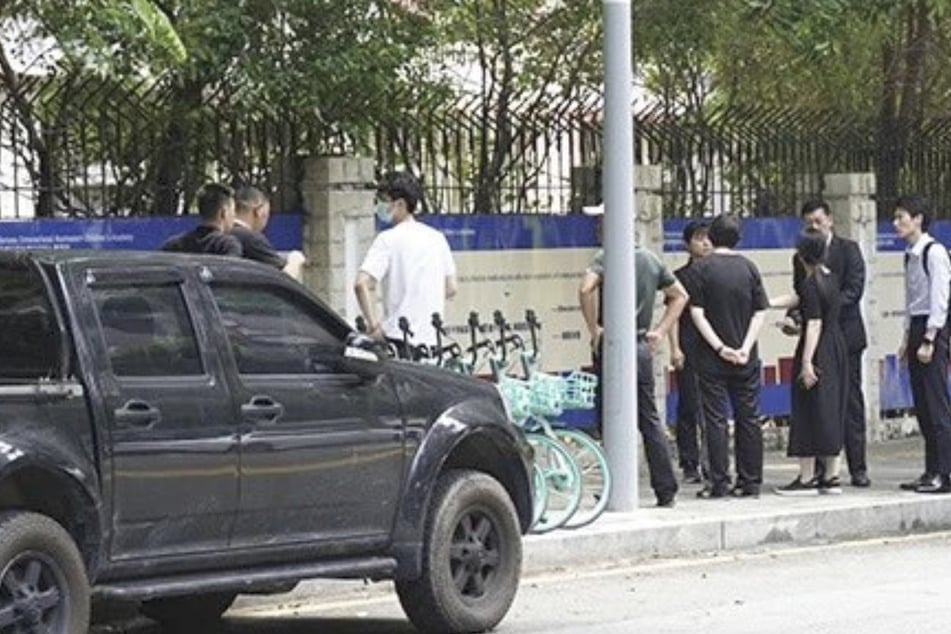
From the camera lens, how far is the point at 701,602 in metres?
12.1

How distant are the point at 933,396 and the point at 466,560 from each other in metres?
6.61

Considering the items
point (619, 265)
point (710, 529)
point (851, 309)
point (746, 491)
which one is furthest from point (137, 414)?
point (851, 309)

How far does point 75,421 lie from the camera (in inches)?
357

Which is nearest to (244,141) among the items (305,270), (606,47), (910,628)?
(305,270)

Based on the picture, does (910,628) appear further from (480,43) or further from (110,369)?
(480,43)

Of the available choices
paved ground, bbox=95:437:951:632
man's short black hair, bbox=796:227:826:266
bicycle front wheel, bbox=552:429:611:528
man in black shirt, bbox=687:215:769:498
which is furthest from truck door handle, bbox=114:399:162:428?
man's short black hair, bbox=796:227:826:266

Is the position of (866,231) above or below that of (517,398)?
above

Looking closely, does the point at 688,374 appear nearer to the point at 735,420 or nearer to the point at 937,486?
the point at 735,420

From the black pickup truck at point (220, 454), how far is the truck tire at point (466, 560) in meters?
0.01

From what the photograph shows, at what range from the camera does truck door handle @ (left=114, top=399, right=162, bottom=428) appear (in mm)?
9281

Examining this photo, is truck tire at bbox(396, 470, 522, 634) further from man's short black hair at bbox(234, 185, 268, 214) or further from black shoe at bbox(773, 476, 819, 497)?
black shoe at bbox(773, 476, 819, 497)

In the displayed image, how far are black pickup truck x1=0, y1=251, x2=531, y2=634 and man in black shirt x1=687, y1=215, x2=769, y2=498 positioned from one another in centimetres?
461

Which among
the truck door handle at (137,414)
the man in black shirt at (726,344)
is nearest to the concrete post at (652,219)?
the man in black shirt at (726,344)

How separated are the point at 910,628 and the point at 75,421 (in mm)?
4128
